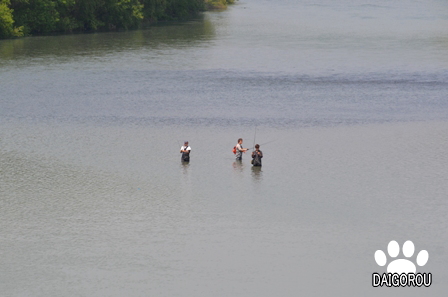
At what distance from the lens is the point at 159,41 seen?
258ft

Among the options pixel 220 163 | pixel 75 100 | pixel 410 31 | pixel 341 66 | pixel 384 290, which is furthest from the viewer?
pixel 410 31

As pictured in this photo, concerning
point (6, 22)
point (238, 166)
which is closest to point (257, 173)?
point (238, 166)

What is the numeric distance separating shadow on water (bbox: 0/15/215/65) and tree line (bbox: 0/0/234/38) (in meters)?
1.45

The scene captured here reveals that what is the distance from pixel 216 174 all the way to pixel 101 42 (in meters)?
48.9

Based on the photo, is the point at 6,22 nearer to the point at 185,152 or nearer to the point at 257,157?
the point at 185,152

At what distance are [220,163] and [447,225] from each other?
10530 millimetres

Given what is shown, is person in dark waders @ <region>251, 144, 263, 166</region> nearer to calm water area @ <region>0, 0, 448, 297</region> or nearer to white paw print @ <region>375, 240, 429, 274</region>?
calm water area @ <region>0, 0, 448, 297</region>

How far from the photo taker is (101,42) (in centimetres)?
7675

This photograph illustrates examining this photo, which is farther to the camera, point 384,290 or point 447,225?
point 447,225

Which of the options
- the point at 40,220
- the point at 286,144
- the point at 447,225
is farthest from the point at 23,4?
the point at 447,225

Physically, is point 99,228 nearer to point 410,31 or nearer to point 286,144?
point 286,144

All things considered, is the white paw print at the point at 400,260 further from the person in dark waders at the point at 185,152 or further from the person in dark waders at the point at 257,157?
the person in dark waders at the point at 185,152

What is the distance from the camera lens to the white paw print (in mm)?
21219

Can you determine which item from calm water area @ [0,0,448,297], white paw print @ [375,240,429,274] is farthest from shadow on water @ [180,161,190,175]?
white paw print @ [375,240,429,274]
